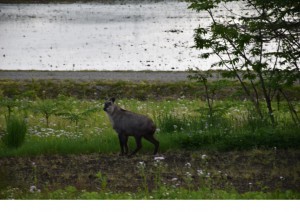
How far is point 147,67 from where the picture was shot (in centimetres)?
3553

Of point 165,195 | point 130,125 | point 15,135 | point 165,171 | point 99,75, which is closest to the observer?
point 165,195

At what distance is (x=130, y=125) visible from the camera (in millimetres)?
13539

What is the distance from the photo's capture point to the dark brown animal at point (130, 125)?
13531 millimetres

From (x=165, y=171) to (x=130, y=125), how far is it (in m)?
1.22

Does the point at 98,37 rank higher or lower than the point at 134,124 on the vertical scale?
higher

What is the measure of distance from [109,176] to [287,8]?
5.23 meters

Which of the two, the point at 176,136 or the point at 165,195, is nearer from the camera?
the point at 165,195

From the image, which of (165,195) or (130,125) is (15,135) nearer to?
(130,125)

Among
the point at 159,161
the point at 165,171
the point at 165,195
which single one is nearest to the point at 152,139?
the point at 159,161

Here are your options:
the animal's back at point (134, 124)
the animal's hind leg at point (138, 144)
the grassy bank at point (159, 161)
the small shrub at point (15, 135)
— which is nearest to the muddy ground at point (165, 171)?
the grassy bank at point (159, 161)

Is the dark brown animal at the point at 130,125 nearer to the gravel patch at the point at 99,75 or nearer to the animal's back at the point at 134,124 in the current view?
the animal's back at the point at 134,124

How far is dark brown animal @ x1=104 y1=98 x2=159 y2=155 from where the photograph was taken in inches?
533

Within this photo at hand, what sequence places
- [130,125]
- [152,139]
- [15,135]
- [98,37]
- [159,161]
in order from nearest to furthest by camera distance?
[159,161] < [130,125] < [152,139] < [15,135] < [98,37]

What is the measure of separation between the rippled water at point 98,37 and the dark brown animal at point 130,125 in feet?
69.9
